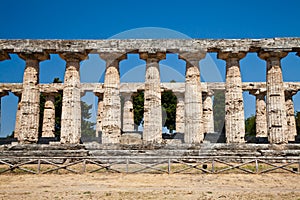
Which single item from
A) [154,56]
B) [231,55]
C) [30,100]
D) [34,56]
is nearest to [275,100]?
[231,55]

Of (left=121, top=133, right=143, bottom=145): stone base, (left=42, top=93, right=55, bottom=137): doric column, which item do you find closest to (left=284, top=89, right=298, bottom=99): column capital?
(left=121, top=133, right=143, bottom=145): stone base

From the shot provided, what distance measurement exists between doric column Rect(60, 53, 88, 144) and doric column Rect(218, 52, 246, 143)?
1073cm

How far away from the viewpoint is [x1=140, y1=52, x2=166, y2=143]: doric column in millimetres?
24453

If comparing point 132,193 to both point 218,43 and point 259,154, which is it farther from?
point 218,43

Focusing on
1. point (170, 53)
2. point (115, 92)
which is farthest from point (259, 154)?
point (115, 92)

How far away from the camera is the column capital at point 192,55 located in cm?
2472

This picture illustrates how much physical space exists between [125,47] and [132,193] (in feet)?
47.1

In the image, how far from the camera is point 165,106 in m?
54.8

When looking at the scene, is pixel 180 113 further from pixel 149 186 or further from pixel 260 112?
pixel 149 186

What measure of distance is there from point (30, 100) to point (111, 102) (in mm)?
5956

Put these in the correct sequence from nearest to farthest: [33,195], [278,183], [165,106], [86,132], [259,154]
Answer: [33,195] < [278,183] < [259,154] < [165,106] < [86,132]

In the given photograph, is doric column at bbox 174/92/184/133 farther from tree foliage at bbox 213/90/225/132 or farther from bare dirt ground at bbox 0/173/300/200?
tree foliage at bbox 213/90/225/132

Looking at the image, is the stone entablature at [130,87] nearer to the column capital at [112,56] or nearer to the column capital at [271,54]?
the column capital at [271,54]

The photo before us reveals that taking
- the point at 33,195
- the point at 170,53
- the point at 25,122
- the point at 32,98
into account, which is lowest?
the point at 33,195
